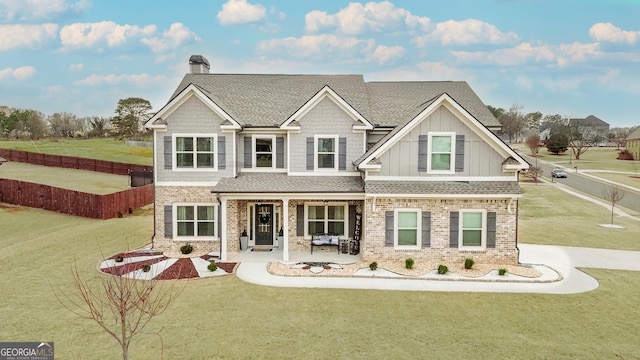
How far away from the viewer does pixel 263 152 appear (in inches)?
778

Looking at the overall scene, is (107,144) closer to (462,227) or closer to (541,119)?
(462,227)

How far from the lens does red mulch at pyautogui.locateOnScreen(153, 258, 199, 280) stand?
1552 cm

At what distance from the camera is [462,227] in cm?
1720

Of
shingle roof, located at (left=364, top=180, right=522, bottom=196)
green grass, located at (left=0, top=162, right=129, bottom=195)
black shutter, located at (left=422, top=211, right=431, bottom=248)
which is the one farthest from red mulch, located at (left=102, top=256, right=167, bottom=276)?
green grass, located at (left=0, top=162, right=129, bottom=195)

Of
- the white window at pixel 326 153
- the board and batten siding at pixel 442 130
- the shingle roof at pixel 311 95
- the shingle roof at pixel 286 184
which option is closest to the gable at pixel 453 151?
the board and batten siding at pixel 442 130

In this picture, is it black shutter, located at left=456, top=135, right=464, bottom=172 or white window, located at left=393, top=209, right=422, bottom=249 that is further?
black shutter, located at left=456, top=135, right=464, bottom=172

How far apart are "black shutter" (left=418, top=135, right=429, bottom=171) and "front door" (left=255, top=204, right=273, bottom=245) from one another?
735cm

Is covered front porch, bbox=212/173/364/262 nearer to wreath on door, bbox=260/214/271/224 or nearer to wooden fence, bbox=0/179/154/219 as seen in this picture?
wreath on door, bbox=260/214/271/224

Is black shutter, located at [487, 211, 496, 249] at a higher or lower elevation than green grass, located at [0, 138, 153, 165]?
lower

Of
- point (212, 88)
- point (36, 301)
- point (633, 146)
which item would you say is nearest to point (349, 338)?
point (36, 301)

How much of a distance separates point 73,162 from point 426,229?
49.1 m

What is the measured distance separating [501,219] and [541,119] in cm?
13569

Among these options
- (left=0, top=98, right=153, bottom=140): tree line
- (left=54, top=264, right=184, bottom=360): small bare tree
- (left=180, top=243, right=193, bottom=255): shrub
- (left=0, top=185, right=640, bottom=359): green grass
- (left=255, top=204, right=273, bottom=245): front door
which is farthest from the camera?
(left=0, top=98, right=153, bottom=140): tree line

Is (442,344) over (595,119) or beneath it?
beneath
